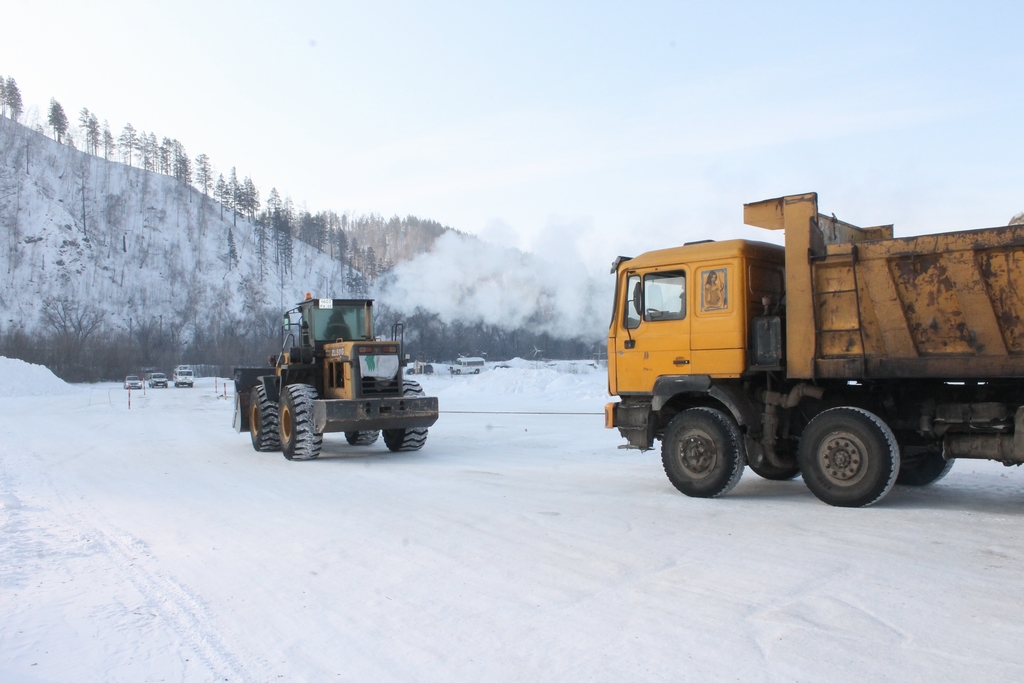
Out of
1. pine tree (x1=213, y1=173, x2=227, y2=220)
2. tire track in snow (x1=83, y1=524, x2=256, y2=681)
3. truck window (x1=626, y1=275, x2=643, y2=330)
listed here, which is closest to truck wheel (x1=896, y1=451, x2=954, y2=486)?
truck window (x1=626, y1=275, x2=643, y2=330)

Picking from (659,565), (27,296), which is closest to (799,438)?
(659,565)

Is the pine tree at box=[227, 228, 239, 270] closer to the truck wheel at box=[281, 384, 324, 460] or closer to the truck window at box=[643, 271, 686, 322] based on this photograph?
the truck wheel at box=[281, 384, 324, 460]

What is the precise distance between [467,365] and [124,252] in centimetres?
6505

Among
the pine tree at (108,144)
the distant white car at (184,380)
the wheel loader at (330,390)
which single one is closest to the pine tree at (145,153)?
the pine tree at (108,144)

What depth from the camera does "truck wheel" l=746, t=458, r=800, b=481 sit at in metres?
10.2

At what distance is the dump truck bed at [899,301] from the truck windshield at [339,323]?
8.55m

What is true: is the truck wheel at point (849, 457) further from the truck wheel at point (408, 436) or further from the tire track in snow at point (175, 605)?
the truck wheel at point (408, 436)

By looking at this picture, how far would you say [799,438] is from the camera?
8750 mm

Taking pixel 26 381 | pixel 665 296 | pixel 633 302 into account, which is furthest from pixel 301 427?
pixel 26 381

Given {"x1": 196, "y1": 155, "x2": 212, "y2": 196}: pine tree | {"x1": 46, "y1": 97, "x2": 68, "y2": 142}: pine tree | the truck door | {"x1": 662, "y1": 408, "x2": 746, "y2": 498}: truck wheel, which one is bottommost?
{"x1": 662, "y1": 408, "x2": 746, "y2": 498}: truck wheel

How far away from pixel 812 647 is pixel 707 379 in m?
4.77

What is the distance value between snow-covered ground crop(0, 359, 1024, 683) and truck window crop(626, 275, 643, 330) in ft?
6.80

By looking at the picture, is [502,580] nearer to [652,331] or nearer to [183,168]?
[652,331]

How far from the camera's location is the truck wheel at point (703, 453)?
877 cm
